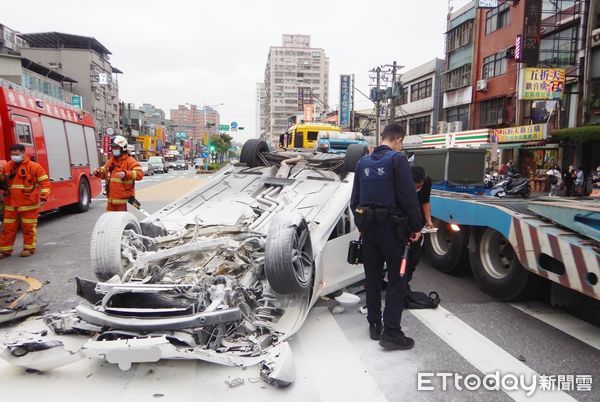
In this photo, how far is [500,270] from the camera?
185 inches

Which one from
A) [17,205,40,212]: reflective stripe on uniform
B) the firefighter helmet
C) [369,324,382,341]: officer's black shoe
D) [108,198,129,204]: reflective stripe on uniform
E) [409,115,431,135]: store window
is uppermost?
[409,115,431,135]: store window

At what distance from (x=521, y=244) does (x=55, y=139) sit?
10.1 meters

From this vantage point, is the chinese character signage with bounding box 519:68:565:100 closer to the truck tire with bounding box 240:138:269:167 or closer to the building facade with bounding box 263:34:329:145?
the truck tire with bounding box 240:138:269:167

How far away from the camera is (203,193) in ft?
17.9

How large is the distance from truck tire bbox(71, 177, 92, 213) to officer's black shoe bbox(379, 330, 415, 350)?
10.2 metres

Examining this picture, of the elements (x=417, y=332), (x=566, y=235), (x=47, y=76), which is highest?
(x=47, y=76)

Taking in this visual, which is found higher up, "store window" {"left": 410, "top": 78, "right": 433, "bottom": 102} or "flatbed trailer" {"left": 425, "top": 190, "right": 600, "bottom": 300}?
"store window" {"left": 410, "top": 78, "right": 433, "bottom": 102}

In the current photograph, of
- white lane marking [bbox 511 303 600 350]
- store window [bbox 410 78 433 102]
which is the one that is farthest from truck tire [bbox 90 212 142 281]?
store window [bbox 410 78 433 102]

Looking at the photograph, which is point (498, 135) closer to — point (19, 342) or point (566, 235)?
point (566, 235)

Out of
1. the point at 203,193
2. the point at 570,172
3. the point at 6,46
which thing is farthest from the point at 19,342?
the point at 6,46

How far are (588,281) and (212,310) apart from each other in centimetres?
283

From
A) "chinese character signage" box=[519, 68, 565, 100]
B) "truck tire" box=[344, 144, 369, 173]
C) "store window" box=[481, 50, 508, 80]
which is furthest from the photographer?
"store window" box=[481, 50, 508, 80]

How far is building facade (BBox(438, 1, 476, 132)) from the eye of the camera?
30.5m

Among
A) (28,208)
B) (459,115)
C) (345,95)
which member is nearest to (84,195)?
(28,208)
